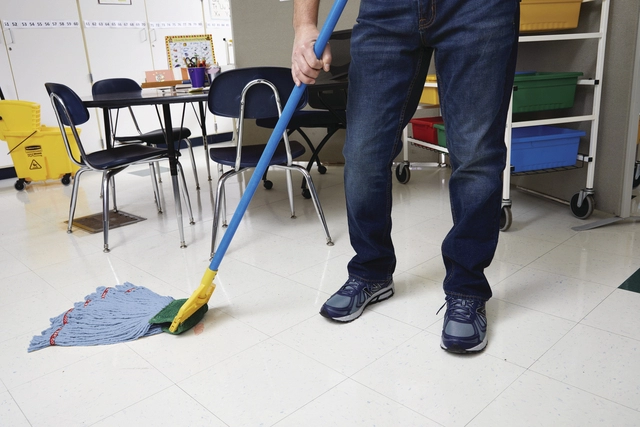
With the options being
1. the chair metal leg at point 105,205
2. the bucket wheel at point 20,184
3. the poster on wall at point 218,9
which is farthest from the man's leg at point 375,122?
the poster on wall at point 218,9

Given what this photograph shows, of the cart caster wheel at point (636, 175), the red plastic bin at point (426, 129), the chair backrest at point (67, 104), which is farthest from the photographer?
the red plastic bin at point (426, 129)

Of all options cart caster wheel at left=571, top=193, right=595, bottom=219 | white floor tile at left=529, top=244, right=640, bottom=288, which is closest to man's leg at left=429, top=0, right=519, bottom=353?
white floor tile at left=529, top=244, right=640, bottom=288

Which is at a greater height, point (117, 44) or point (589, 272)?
point (117, 44)

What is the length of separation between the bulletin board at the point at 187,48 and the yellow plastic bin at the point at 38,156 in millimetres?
1601

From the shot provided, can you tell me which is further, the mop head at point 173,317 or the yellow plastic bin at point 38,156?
the yellow plastic bin at point 38,156

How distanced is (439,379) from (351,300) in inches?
14.7

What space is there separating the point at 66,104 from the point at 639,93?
235 cm

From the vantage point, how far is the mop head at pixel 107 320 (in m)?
1.50

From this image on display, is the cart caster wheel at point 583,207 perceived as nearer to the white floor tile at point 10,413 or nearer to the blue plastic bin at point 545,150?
the blue plastic bin at point 545,150

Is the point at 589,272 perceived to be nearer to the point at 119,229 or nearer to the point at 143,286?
the point at 143,286

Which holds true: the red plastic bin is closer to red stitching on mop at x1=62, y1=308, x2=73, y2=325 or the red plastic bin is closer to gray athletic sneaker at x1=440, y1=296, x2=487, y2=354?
gray athletic sneaker at x1=440, y1=296, x2=487, y2=354

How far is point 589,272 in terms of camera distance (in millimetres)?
1793

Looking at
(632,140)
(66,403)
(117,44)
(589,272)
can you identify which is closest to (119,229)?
(66,403)

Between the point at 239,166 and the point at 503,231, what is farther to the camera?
the point at 503,231
